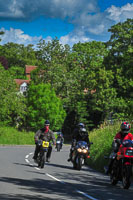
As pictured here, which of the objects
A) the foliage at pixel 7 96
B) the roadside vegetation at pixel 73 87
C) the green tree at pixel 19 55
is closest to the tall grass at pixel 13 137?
the roadside vegetation at pixel 73 87

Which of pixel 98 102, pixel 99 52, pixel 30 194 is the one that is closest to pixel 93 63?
pixel 99 52

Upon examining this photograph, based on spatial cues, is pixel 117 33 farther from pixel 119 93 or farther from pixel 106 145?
pixel 106 145

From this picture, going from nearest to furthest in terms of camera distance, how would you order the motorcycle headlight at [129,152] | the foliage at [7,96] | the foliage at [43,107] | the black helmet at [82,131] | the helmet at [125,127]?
the motorcycle headlight at [129,152], the helmet at [125,127], the black helmet at [82,131], the foliage at [7,96], the foliage at [43,107]

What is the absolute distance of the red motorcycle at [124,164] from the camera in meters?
11.9

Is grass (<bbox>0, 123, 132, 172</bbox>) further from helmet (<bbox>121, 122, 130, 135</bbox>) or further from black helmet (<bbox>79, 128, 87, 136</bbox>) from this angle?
helmet (<bbox>121, 122, 130, 135</bbox>)

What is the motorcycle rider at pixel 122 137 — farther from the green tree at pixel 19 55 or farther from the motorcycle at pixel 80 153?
the green tree at pixel 19 55

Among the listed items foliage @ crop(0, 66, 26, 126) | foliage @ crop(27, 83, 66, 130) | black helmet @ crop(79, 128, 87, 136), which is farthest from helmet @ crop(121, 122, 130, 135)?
foliage @ crop(27, 83, 66, 130)

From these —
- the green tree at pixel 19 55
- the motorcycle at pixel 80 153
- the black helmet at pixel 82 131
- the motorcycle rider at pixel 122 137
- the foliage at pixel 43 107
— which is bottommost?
the motorcycle at pixel 80 153

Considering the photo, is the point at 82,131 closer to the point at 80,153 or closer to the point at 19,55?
the point at 80,153

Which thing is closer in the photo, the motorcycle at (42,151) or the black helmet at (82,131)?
the motorcycle at (42,151)

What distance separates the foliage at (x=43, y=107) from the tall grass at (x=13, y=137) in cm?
1248

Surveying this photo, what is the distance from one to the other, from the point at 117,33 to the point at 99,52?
31.7 feet

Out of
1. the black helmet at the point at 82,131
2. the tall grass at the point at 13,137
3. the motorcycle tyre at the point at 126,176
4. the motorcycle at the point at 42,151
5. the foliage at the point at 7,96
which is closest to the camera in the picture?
the motorcycle tyre at the point at 126,176

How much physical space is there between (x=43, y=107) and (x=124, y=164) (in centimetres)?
5916
